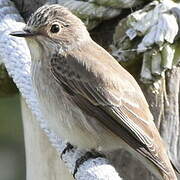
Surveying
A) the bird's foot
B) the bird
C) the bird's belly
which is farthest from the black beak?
the bird's foot

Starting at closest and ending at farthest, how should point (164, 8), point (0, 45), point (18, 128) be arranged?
1. point (164, 8)
2. point (0, 45)
3. point (18, 128)

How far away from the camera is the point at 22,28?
204 inches

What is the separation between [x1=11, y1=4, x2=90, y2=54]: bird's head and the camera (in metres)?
5.15

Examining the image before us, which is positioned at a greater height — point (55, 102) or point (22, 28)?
point (22, 28)

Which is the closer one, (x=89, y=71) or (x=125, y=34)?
(x=125, y=34)

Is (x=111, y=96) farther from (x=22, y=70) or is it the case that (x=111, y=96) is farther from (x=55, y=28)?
(x=55, y=28)

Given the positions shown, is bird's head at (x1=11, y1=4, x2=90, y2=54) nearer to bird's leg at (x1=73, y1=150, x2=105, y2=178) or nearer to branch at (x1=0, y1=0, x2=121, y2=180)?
branch at (x1=0, y1=0, x2=121, y2=180)

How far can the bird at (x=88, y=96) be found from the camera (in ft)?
16.3

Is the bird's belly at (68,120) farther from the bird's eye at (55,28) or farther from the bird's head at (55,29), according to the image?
the bird's eye at (55,28)

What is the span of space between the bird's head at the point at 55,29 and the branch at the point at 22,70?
0.08m

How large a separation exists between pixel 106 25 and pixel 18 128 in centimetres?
368

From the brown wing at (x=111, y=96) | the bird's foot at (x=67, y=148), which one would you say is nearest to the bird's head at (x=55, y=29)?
the brown wing at (x=111, y=96)

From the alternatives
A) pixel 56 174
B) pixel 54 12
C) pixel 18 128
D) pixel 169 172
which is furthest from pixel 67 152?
pixel 18 128

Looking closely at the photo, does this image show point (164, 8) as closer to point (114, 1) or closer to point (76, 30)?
point (114, 1)
